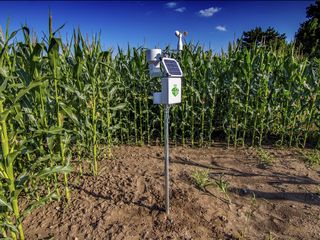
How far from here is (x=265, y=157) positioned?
13.0ft

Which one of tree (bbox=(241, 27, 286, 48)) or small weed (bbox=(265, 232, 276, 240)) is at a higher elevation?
tree (bbox=(241, 27, 286, 48))

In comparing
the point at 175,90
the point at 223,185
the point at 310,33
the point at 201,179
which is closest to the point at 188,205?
the point at 201,179

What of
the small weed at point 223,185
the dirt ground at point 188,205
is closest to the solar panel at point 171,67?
the dirt ground at point 188,205

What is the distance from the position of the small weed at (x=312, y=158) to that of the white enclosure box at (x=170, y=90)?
3.03 metres

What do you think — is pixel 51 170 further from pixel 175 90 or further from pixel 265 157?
pixel 265 157

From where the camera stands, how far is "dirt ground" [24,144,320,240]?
7.49 feet

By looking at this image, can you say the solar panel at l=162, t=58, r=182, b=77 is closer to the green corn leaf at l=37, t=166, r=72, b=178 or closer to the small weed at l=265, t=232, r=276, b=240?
Result: the green corn leaf at l=37, t=166, r=72, b=178

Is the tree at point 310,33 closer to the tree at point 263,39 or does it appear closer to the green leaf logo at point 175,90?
the tree at point 263,39

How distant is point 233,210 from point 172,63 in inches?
72.0

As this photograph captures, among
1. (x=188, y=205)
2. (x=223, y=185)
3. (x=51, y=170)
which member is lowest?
(x=188, y=205)

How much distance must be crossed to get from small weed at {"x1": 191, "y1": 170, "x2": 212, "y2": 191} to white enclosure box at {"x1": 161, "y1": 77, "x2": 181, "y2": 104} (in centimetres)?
141

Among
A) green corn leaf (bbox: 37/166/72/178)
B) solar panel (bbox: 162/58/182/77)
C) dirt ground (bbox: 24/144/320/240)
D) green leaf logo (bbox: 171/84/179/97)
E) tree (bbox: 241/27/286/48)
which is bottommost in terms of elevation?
dirt ground (bbox: 24/144/320/240)

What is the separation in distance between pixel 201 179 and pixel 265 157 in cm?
157

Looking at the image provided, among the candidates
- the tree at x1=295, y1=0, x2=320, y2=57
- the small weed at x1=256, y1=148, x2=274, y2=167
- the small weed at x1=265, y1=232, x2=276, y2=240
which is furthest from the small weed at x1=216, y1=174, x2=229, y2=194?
the tree at x1=295, y1=0, x2=320, y2=57
